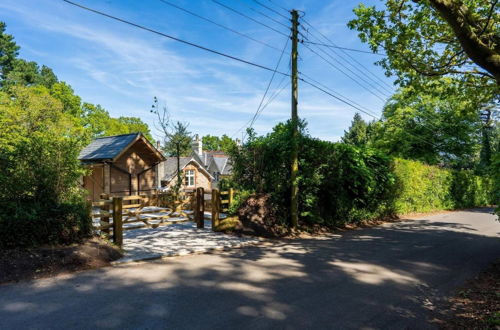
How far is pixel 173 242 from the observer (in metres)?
8.47

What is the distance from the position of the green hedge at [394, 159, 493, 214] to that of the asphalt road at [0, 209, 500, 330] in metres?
8.27

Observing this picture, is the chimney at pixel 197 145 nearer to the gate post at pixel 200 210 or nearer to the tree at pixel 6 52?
the tree at pixel 6 52

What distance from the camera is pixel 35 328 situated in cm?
366

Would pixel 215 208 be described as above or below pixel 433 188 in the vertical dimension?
below

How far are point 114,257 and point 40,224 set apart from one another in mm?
1682

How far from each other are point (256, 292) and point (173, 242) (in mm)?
4300

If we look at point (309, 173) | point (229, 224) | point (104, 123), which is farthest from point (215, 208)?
point (104, 123)

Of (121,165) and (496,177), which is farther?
(121,165)

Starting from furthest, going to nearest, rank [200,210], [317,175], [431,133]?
[431,133] < [200,210] < [317,175]

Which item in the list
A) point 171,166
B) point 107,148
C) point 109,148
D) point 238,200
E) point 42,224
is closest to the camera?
point 42,224

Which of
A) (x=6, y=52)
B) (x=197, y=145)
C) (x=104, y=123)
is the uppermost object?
(x=6, y=52)

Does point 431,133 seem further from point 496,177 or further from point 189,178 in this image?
point 189,178

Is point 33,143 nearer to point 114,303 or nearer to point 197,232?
point 114,303

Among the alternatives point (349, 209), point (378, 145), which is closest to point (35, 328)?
point (349, 209)
